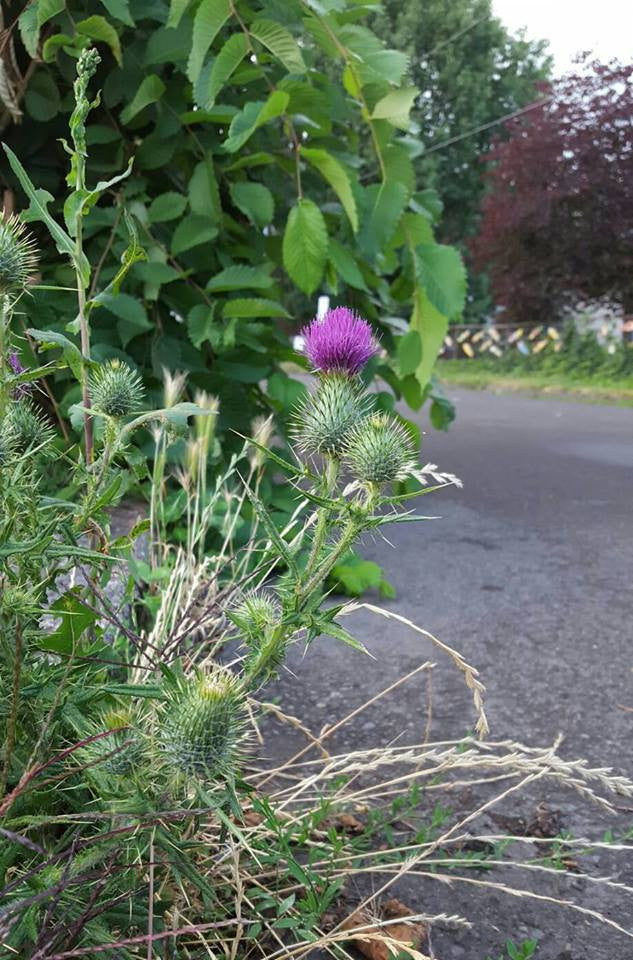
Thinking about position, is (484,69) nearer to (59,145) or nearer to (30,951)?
(59,145)

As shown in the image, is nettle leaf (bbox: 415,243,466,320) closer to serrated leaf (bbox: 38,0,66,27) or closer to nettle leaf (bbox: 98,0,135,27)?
nettle leaf (bbox: 98,0,135,27)

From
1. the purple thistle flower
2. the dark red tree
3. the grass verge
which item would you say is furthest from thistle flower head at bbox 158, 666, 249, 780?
the dark red tree

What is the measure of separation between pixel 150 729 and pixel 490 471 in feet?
19.3

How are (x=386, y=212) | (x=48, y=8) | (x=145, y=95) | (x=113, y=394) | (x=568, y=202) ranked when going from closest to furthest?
(x=113, y=394) → (x=48, y=8) → (x=386, y=212) → (x=145, y=95) → (x=568, y=202)

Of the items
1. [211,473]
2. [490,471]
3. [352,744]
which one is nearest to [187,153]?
[211,473]

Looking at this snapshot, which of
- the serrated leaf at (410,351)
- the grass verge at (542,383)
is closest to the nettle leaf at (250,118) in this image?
the serrated leaf at (410,351)

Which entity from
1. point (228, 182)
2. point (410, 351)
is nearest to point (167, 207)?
point (228, 182)

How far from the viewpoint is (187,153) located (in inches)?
120

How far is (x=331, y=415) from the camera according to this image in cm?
112

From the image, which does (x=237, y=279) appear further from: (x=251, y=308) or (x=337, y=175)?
(x=337, y=175)

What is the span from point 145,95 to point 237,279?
0.59 metres

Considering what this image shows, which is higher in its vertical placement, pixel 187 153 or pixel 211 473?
pixel 187 153

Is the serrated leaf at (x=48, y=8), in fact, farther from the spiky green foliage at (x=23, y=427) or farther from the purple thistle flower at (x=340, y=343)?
the purple thistle flower at (x=340, y=343)

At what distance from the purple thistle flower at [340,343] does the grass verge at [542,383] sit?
12811 mm
